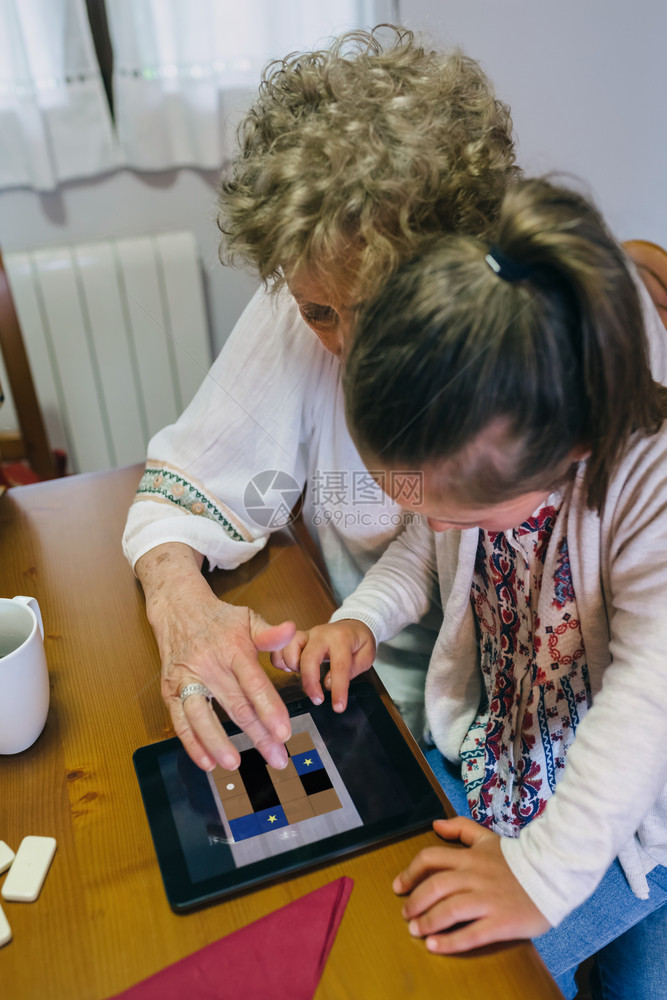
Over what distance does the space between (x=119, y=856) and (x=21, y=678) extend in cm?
15

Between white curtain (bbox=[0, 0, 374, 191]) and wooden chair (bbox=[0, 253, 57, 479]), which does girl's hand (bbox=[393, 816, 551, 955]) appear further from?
white curtain (bbox=[0, 0, 374, 191])

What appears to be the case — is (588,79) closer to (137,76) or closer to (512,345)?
(137,76)

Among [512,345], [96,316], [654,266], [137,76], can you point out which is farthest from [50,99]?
[512,345]

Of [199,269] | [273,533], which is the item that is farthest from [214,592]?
[199,269]

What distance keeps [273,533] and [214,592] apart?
126 millimetres

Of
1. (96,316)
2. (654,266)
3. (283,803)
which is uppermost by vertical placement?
(654,266)

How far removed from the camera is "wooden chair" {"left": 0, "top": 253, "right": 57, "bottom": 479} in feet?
3.93

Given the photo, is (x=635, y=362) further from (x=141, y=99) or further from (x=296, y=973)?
(x=141, y=99)

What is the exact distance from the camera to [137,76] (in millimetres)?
1510

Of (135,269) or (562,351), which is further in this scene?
(135,269)

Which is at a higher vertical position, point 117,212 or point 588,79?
point 588,79

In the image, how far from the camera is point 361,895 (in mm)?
525

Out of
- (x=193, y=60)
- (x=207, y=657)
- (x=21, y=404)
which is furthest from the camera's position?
(x=193, y=60)

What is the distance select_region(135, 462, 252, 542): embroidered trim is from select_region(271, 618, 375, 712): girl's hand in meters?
0.20
